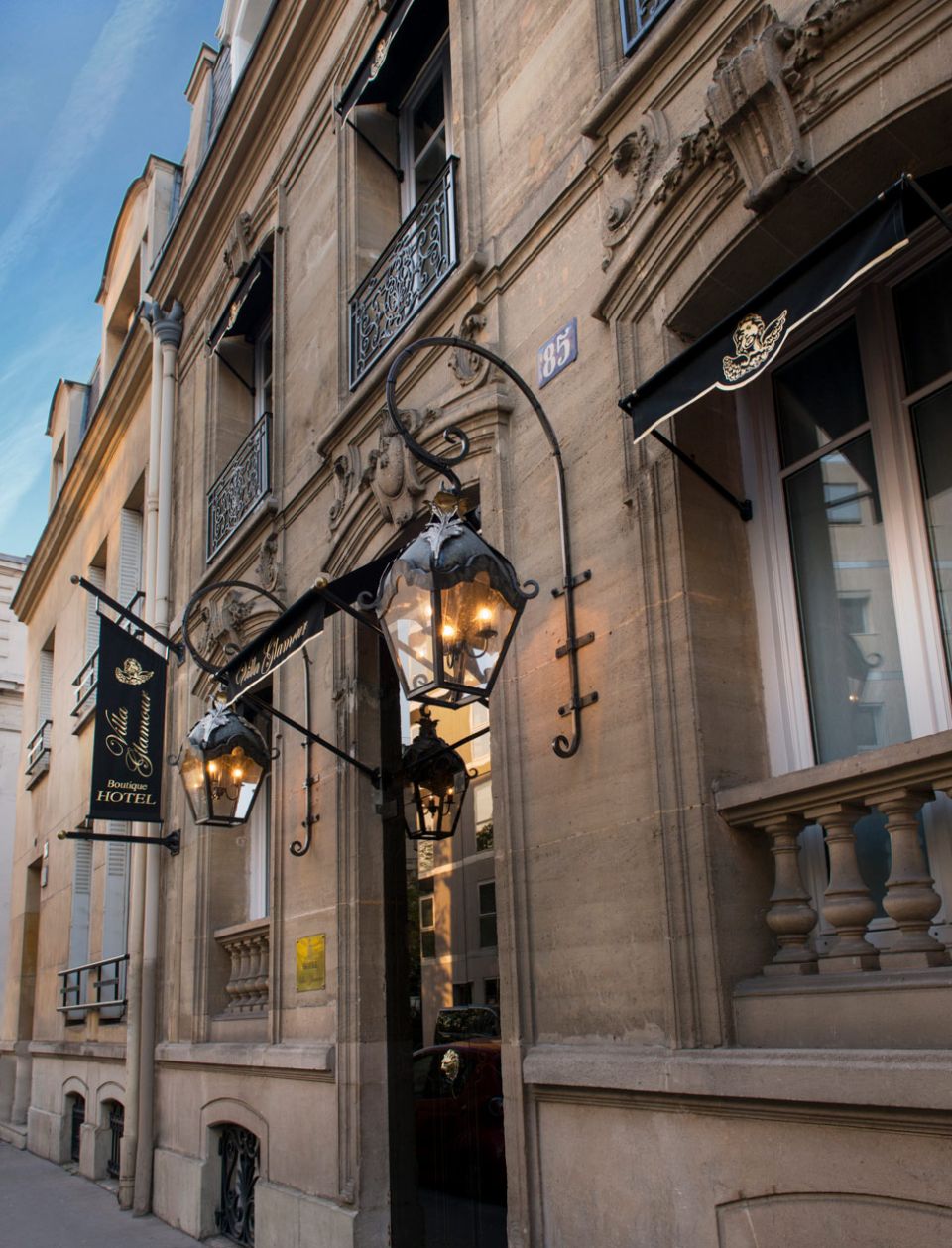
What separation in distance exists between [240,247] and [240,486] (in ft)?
7.50

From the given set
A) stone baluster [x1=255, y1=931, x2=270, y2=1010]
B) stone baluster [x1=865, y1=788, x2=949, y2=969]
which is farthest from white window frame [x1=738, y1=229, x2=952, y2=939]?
stone baluster [x1=255, y1=931, x2=270, y2=1010]

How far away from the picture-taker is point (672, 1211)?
4211mm

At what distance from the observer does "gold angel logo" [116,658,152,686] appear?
10.8 meters

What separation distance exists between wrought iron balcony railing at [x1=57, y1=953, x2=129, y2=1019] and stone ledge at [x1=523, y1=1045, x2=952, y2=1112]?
7994 millimetres

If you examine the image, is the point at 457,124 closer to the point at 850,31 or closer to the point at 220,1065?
the point at 850,31

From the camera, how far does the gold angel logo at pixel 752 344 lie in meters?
4.01

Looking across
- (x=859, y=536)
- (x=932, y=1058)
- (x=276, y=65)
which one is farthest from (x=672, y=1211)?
(x=276, y=65)

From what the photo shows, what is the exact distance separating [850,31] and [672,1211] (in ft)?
13.8

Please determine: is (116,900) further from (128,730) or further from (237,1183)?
(237,1183)

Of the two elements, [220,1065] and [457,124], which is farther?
[220,1065]

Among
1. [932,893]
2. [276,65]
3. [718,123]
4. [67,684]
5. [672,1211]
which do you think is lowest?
[672,1211]

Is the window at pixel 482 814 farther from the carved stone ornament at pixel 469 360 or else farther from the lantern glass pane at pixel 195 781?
the carved stone ornament at pixel 469 360

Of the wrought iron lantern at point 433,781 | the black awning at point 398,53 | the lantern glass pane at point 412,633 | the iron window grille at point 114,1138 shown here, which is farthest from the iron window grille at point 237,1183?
the black awning at point 398,53

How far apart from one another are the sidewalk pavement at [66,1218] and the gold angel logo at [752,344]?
7606mm
